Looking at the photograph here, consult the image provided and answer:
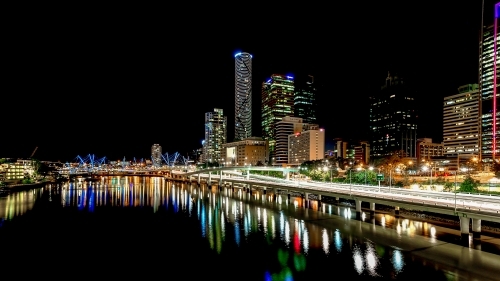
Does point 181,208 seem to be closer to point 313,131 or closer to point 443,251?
point 443,251

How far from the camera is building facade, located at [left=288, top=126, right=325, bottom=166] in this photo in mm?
178625

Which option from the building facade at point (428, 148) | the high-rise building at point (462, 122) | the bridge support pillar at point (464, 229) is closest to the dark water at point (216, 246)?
the bridge support pillar at point (464, 229)

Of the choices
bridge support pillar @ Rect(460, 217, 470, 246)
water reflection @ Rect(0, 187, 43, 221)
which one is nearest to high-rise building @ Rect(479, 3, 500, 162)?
bridge support pillar @ Rect(460, 217, 470, 246)

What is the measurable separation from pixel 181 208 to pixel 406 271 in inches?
1748

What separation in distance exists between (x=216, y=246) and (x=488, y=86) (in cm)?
14514

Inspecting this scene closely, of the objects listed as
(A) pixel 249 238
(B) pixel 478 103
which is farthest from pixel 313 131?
(A) pixel 249 238

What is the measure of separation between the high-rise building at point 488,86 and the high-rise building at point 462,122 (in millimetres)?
12988

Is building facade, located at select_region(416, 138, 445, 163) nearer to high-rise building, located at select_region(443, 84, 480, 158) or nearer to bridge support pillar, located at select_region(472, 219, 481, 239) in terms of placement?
high-rise building, located at select_region(443, 84, 480, 158)

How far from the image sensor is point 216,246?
33750 mm

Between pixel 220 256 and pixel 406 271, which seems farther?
pixel 220 256

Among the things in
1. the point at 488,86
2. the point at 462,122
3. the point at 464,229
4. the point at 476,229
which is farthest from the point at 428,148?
the point at 464,229

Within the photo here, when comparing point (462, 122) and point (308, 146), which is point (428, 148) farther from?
point (308, 146)

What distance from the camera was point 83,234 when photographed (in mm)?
40062

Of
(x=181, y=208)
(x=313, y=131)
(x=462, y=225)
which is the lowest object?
(x=181, y=208)
